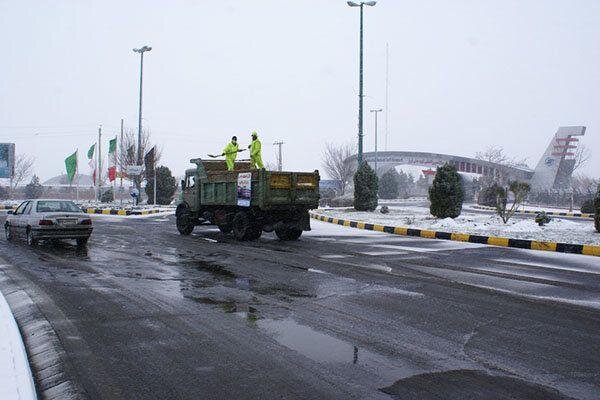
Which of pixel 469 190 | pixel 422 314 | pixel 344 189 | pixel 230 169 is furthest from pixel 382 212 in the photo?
pixel 469 190

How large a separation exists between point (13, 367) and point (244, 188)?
11379mm

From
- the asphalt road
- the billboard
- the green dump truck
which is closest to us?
the asphalt road

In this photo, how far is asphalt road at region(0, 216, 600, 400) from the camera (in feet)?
13.7

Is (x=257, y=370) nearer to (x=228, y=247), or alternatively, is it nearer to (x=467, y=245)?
A: (x=228, y=247)

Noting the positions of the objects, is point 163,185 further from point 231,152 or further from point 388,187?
point 388,187

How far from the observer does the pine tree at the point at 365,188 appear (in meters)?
28.7

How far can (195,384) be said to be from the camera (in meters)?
4.16

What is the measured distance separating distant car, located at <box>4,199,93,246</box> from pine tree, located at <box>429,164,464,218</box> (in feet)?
43.8

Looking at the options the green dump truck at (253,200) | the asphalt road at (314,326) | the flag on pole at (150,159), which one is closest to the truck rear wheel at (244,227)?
the green dump truck at (253,200)

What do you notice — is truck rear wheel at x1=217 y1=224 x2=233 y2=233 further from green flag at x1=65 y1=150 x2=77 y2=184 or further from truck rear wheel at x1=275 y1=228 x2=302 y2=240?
green flag at x1=65 y1=150 x2=77 y2=184

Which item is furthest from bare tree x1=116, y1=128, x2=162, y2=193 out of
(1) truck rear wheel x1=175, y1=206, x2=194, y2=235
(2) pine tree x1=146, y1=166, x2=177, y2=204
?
(1) truck rear wheel x1=175, y1=206, x2=194, y2=235

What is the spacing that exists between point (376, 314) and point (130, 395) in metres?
3.29

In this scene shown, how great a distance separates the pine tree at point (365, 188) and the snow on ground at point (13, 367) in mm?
24164

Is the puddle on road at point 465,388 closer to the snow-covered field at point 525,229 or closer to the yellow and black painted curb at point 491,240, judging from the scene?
the yellow and black painted curb at point 491,240
